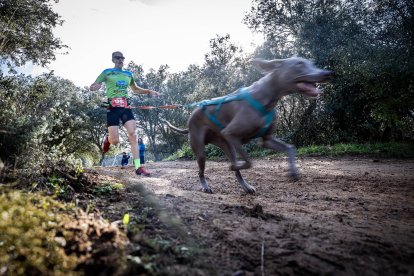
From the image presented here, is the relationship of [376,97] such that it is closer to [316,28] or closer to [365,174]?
[316,28]

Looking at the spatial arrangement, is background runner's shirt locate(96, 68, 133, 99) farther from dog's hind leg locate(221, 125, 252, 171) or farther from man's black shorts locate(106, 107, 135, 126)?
dog's hind leg locate(221, 125, 252, 171)

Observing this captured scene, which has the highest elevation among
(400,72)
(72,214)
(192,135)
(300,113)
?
(400,72)

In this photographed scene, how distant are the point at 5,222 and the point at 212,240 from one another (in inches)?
53.9

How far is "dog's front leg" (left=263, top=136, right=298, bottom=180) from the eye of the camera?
3.62m

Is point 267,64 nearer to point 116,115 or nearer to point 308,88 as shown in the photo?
point 308,88

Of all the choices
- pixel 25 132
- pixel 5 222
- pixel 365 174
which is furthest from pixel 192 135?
pixel 365 174

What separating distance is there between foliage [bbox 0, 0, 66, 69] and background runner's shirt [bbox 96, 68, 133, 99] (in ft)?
19.0

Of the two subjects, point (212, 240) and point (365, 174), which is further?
point (365, 174)

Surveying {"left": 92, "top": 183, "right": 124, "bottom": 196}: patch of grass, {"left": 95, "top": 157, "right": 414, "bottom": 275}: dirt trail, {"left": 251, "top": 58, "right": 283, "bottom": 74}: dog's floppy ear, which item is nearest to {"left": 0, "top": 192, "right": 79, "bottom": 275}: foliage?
{"left": 95, "top": 157, "right": 414, "bottom": 275}: dirt trail

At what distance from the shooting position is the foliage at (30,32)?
920 cm

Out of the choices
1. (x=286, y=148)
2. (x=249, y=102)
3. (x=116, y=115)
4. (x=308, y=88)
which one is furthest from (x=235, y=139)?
(x=116, y=115)

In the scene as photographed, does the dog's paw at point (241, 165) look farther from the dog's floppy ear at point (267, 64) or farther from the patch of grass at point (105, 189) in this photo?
the patch of grass at point (105, 189)

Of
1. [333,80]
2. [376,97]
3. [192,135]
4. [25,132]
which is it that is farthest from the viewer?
[333,80]

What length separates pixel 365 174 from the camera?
228 inches
